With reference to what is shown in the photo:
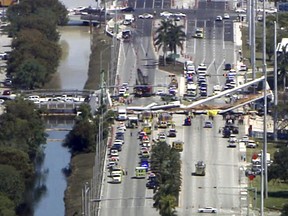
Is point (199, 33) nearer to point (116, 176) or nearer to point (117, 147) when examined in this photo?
point (117, 147)

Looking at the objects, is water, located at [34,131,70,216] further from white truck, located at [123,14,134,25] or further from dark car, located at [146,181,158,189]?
white truck, located at [123,14,134,25]

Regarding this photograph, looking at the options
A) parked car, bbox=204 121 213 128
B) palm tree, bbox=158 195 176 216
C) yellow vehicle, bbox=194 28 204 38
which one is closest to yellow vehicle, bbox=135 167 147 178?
palm tree, bbox=158 195 176 216

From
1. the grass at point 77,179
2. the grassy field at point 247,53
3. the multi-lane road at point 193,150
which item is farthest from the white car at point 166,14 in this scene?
the grass at point 77,179

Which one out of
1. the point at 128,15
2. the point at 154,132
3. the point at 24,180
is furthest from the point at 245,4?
the point at 24,180

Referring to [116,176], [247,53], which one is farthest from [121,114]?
[247,53]

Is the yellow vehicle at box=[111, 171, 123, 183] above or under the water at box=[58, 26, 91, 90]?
under

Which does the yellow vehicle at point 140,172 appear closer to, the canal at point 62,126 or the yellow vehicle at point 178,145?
the canal at point 62,126

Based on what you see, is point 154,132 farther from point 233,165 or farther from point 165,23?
point 165,23
